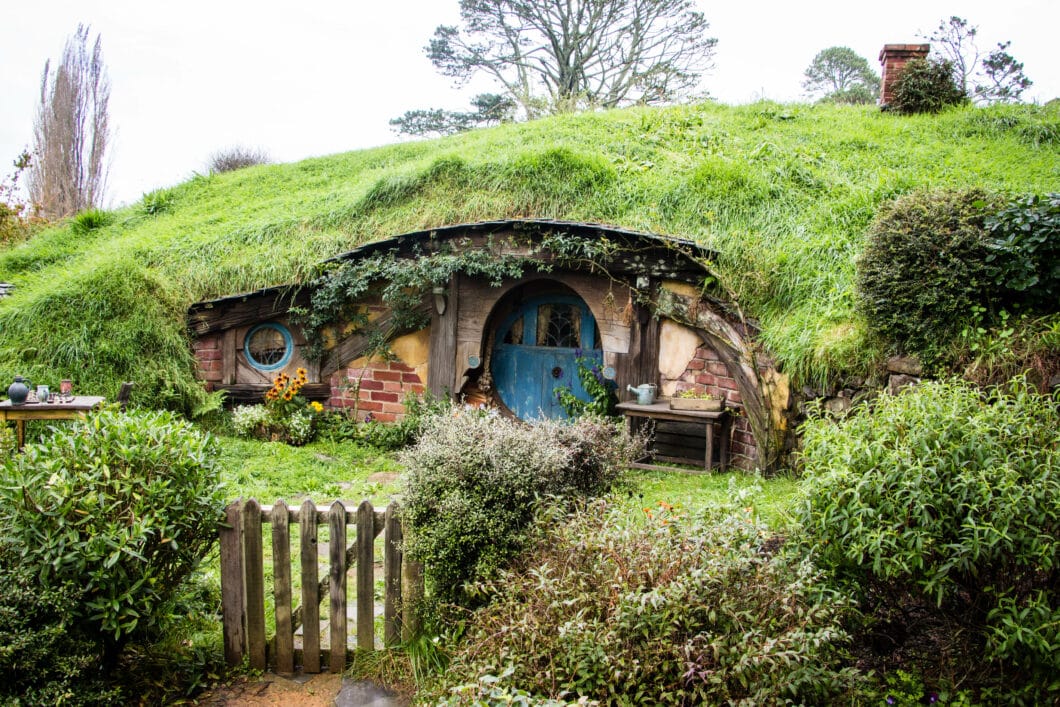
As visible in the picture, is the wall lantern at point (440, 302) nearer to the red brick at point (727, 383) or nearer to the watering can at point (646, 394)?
the watering can at point (646, 394)

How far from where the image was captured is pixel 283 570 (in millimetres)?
3520

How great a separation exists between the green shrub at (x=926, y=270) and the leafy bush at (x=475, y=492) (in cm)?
287

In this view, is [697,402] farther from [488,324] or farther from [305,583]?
[305,583]

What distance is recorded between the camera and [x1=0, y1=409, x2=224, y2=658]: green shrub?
116 inches

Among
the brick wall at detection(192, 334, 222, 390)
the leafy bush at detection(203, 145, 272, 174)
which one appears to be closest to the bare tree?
the leafy bush at detection(203, 145, 272, 174)

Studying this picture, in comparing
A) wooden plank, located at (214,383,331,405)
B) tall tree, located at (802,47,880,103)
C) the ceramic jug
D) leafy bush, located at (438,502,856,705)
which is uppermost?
tall tree, located at (802,47,880,103)

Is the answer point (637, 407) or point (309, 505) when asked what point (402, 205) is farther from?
point (309, 505)

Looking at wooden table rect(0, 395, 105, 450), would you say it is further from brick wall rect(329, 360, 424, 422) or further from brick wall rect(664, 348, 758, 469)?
brick wall rect(664, 348, 758, 469)

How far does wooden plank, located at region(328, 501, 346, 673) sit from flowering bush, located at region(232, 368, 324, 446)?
510cm

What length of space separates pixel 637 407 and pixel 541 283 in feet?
7.53

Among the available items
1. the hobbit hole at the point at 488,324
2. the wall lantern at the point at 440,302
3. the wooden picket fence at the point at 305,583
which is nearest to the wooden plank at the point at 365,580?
the wooden picket fence at the point at 305,583

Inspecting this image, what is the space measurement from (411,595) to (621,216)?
236 inches

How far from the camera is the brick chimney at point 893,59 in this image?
496 inches

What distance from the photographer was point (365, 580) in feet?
11.6
